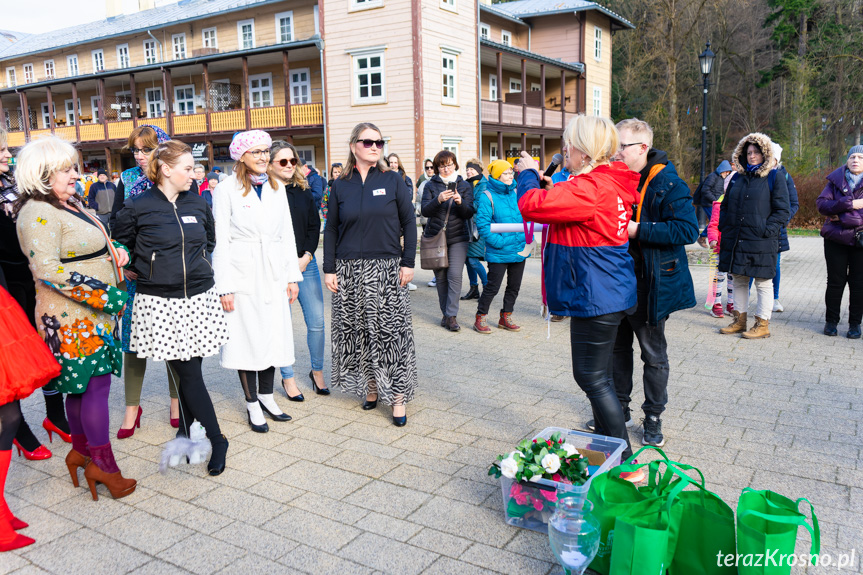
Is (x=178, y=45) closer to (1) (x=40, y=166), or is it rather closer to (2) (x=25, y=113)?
(2) (x=25, y=113)

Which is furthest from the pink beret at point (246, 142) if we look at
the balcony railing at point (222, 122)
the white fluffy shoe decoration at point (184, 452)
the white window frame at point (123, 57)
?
the white window frame at point (123, 57)

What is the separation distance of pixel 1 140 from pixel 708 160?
42177mm

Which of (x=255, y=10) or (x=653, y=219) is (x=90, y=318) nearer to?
(x=653, y=219)

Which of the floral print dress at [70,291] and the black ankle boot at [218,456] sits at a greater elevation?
the floral print dress at [70,291]

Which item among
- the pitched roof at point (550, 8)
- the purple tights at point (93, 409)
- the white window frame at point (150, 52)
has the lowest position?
the purple tights at point (93, 409)

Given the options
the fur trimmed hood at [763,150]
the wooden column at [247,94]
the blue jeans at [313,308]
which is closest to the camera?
the blue jeans at [313,308]

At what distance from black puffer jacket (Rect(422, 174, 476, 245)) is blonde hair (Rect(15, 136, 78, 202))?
4417 millimetres

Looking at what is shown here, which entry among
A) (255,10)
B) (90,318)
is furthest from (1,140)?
(255,10)

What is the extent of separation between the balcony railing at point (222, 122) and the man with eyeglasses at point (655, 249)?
840 inches

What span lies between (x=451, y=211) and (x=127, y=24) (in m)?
33.2

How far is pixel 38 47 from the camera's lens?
36.4 meters

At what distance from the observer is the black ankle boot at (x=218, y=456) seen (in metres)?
3.91

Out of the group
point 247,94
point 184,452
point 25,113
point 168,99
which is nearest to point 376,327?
point 184,452

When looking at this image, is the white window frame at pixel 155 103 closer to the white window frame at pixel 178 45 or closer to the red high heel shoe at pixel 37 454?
the white window frame at pixel 178 45
